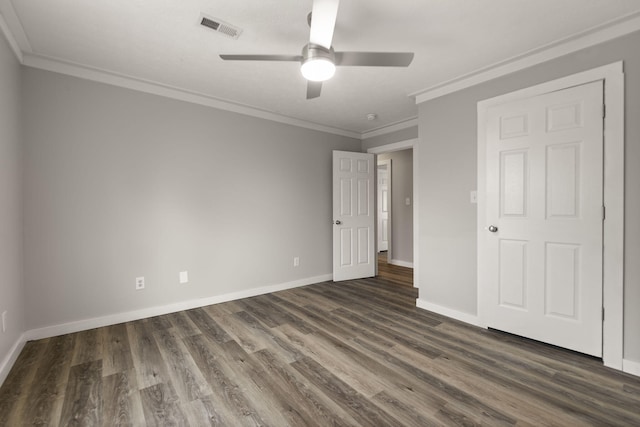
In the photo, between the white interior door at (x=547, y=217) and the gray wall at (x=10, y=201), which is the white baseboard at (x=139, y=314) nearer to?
the gray wall at (x=10, y=201)

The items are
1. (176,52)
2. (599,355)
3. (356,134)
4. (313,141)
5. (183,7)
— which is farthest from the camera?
(356,134)

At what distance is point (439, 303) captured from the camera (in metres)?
3.22

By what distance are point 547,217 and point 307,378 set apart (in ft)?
7.40

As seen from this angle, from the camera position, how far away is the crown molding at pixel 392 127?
429 centimetres

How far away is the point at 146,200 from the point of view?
3.08 meters

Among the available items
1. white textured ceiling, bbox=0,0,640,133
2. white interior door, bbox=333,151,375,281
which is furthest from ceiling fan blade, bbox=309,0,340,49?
white interior door, bbox=333,151,375,281

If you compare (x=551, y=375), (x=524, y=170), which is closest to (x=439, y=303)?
(x=551, y=375)

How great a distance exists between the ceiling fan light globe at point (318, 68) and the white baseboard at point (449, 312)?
8.50ft

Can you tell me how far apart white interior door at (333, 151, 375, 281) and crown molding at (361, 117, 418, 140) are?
376 millimetres

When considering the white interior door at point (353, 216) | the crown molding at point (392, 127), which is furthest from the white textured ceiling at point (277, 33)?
the white interior door at point (353, 216)

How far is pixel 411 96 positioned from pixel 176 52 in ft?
7.92

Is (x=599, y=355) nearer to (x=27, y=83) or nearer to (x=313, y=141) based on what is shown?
(x=313, y=141)

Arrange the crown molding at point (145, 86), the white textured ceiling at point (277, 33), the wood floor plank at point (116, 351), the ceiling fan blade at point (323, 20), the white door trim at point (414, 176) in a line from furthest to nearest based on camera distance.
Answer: the white door trim at point (414, 176) < the crown molding at point (145, 86) < the wood floor plank at point (116, 351) < the white textured ceiling at point (277, 33) < the ceiling fan blade at point (323, 20)

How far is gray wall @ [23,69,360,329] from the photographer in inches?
103
